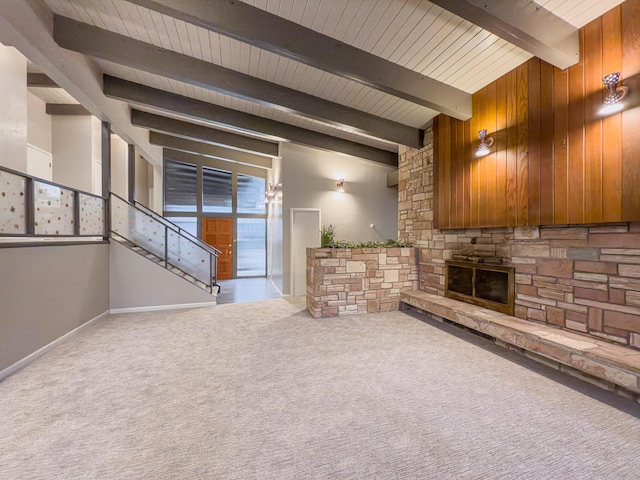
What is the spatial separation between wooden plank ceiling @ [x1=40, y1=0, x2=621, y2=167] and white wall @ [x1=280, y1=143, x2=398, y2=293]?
211 centimetres

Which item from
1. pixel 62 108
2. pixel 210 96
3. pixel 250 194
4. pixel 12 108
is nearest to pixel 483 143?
pixel 210 96

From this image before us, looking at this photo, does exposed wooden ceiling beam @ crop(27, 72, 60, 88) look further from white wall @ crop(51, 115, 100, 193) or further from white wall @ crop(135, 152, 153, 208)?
white wall @ crop(135, 152, 153, 208)

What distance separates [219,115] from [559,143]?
498 centimetres

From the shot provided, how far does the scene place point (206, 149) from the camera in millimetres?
7492

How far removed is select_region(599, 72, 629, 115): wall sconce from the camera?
2.09 metres

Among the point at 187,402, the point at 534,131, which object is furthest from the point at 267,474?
the point at 534,131

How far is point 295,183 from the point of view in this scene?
6113mm

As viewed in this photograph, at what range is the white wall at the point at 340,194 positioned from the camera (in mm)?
6090

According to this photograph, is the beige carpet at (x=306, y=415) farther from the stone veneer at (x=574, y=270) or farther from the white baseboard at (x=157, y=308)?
the white baseboard at (x=157, y=308)

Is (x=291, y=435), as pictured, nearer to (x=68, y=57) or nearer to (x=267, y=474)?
(x=267, y=474)

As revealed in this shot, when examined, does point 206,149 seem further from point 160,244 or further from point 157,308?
point 157,308

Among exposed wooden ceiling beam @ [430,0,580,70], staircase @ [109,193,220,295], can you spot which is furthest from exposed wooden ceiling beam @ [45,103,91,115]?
exposed wooden ceiling beam @ [430,0,580,70]

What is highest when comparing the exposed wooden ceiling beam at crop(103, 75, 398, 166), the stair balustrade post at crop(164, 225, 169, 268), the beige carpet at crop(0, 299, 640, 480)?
the exposed wooden ceiling beam at crop(103, 75, 398, 166)

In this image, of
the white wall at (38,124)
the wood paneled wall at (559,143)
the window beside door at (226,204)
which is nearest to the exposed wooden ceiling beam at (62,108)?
the white wall at (38,124)
